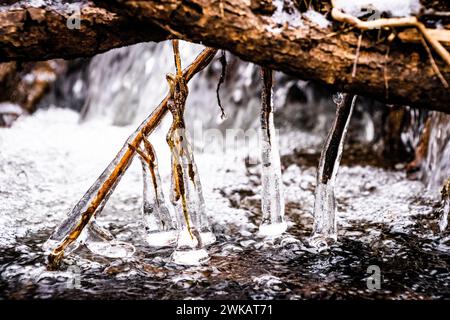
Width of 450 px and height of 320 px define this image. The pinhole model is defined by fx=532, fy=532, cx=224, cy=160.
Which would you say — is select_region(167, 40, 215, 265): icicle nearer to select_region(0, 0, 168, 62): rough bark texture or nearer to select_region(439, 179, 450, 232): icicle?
select_region(0, 0, 168, 62): rough bark texture

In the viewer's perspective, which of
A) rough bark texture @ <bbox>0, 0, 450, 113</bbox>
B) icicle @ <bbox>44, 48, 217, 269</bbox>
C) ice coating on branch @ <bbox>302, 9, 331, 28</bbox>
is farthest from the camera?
icicle @ <bbox>44, 48, 217, 269</bbox>

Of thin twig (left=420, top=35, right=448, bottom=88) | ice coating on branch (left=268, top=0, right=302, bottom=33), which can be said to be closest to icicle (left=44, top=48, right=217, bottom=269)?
ice coating on branch (left=268, top=0, right=302, bottom=33)

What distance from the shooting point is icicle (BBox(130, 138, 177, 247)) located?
8.92ft

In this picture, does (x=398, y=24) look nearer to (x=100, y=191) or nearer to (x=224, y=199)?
(x=100, y=191)

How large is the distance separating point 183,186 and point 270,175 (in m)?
0.59

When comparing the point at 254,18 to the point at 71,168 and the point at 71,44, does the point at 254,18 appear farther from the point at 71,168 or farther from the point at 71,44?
the point at 71,168

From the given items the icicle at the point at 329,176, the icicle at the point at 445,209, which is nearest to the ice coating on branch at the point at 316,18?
the icicle at the point at 329,176

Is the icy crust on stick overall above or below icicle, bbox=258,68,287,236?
above

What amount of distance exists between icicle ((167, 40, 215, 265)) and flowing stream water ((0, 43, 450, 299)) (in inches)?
3.4

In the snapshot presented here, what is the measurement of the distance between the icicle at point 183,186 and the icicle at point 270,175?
39cm

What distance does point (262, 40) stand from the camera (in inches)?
80.1

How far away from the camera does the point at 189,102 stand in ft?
21.2
